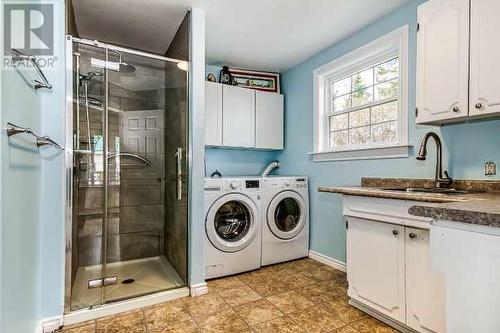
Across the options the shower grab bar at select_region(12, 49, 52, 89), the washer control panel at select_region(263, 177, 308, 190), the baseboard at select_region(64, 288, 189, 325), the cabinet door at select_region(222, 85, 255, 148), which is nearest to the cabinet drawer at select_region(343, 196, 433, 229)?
the washer control panel at select_region(263, 177, 308, 190)

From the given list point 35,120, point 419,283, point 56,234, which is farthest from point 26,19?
point 419,283

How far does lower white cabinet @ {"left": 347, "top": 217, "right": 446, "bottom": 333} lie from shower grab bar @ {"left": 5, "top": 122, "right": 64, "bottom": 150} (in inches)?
79.9

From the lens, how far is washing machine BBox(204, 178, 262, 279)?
2.45 meters

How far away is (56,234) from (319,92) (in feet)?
9.05

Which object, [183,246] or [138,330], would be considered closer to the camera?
[138,330]

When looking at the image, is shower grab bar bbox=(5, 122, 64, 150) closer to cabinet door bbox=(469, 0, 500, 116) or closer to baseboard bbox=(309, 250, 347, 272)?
cabinet door bbox=(469, 0, 500, 116)

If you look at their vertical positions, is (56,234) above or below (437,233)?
below

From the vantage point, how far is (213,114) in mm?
3064

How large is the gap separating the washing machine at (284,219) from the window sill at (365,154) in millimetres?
336

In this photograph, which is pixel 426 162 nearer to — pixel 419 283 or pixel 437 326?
pixel 419 283

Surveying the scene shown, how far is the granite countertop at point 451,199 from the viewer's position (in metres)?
0.74

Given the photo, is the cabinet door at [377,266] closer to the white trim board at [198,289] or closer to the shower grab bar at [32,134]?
the white trim board at [198,289]

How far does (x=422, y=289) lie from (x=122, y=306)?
198cm

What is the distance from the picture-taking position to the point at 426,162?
1.99 metres
